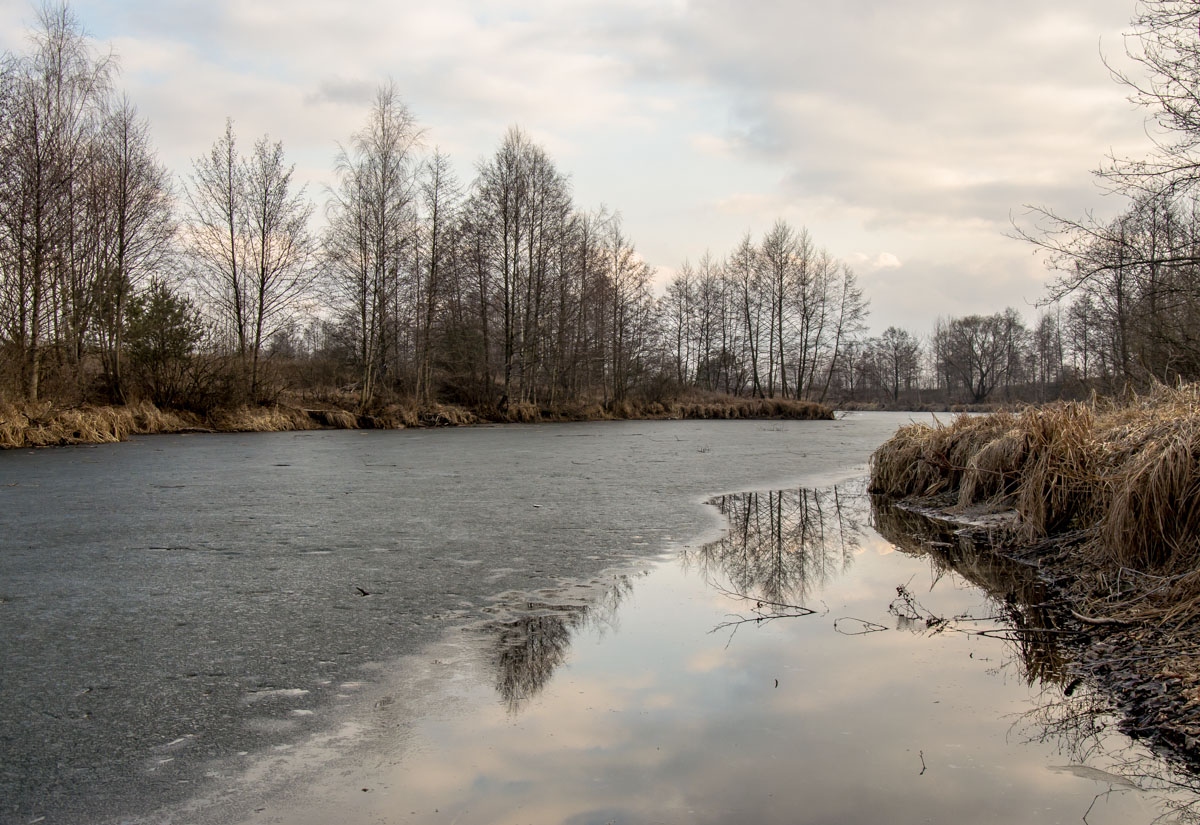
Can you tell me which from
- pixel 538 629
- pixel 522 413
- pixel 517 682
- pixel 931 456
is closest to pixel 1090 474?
pixel 931 456

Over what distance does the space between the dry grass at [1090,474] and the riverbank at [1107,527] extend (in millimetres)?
12

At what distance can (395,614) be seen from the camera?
4570 millimetres

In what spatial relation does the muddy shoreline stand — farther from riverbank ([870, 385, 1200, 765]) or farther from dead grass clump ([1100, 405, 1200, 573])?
dead grass clump ([1100, 405, 1200, 573])

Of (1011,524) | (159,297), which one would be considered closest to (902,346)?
(159,297)

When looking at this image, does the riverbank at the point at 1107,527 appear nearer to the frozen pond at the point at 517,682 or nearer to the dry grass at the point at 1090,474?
the dry grass at the point at 1090,474

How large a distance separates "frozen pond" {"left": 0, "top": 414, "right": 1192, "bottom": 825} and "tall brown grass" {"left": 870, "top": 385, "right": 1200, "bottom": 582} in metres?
1.04

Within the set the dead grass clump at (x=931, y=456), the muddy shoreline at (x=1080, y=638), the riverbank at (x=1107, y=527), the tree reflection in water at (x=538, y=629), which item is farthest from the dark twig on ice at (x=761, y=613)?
the dead grass clump at (x=931, y=456)

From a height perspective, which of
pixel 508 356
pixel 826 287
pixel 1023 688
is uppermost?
pixel 826 287

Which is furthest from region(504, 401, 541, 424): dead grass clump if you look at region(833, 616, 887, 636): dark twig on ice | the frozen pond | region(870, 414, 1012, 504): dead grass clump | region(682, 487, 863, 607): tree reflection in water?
region(833, 616, 887, 636): dark twig on ice

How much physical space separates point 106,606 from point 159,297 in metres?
20.9

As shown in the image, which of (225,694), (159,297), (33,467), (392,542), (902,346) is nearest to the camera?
(225,694)

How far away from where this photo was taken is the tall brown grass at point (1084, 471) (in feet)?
16.0

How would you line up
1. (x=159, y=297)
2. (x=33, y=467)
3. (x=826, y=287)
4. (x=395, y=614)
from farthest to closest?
(x=826, y=287), (x=159, y=297), (x=33, y=467), (x=395, y=614)

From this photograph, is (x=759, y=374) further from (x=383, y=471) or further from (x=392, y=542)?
(x=392, y=542)
